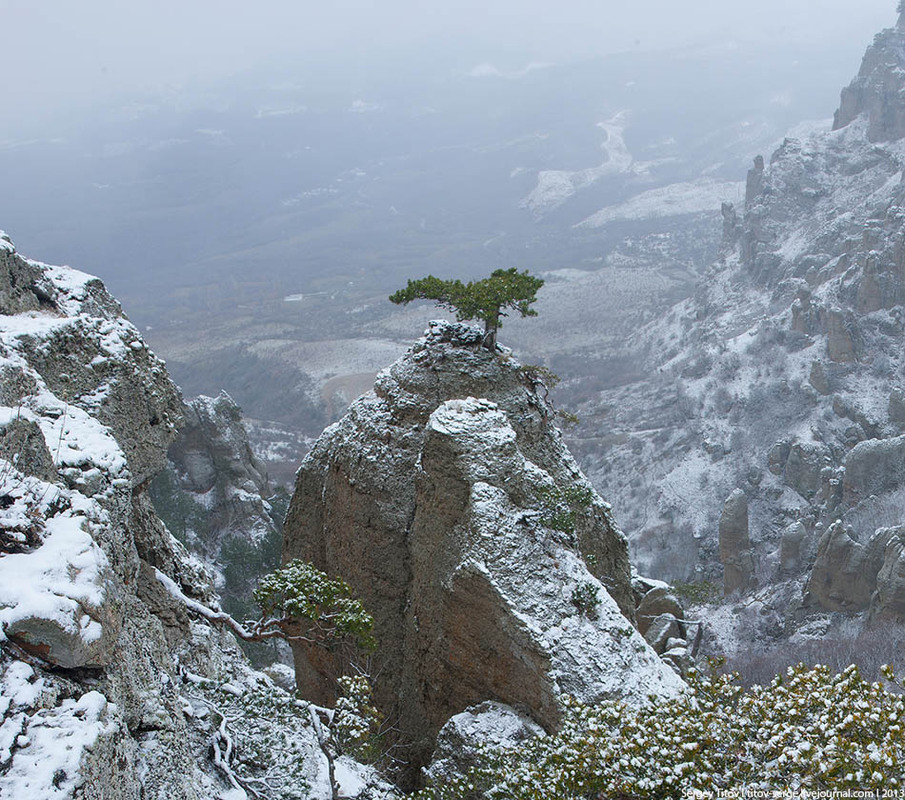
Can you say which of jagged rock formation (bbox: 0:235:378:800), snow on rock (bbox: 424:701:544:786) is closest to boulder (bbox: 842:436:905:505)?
snow on rock (bbox: 424:701:544:786)

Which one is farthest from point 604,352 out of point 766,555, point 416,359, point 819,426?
point 416,359

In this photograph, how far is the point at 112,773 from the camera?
745 centimetres

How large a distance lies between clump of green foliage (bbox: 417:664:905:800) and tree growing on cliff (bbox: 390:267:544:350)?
1161 centimetres

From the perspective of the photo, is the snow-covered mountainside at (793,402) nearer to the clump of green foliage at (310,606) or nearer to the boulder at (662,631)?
the boulder at (662,631)

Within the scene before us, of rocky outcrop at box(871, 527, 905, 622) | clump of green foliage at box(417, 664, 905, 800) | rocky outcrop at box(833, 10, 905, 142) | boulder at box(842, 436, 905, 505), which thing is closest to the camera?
clump of green foliage at box(417, 664, 905, 800)

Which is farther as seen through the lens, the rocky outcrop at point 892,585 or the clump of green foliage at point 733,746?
the rocky outcrop at point 892,585

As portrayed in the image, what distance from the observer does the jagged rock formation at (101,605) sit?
7258 millimetres

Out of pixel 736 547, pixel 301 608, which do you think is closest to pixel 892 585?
pixel 736 547

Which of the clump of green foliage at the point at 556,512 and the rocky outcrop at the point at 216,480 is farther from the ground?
the clump of green foliage at the point at 556,512

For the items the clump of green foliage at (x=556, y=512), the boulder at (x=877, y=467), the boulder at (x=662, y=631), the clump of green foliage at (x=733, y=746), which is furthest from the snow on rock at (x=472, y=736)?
the boulder at (x=877, y=467)

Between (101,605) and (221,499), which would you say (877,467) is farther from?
(101,605)

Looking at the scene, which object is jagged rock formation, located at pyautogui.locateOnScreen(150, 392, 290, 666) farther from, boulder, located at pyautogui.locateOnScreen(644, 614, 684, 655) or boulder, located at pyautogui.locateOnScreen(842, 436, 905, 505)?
boulder, located at pyautogui.locateOnScreen(842, 436, 905, 505)

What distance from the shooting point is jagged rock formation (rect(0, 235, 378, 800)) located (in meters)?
7.26

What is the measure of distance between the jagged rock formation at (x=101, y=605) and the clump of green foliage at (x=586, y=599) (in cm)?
592
